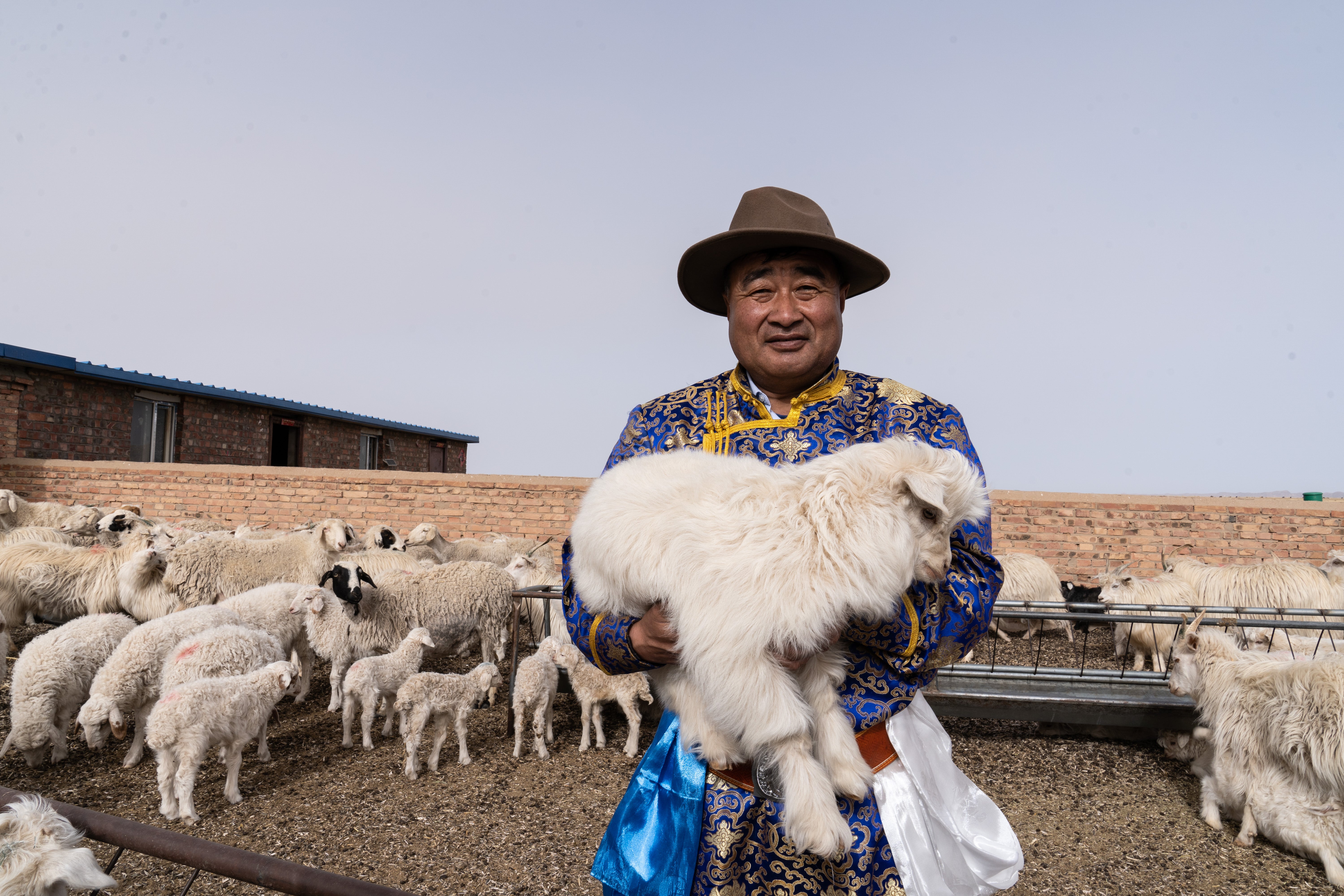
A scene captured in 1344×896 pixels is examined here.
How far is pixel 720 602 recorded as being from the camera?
5.00 feet

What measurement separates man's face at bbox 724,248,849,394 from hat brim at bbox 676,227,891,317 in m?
0.05

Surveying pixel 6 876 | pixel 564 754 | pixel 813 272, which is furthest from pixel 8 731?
pixel 813 272

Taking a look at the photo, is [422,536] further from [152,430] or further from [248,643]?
[152,430]

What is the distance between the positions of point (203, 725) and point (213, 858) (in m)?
3.68

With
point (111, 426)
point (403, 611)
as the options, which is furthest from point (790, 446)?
point (111, 426)

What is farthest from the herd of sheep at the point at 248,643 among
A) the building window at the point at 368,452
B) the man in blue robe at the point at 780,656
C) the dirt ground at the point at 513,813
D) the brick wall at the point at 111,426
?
the building window at the point at 368,452

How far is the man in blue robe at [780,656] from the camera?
1.63m

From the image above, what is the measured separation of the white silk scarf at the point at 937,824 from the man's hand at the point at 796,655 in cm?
32

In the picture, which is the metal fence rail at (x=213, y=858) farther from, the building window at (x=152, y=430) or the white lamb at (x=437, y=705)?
the building window at (x=152, y=430)

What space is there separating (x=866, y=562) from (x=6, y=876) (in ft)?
7.99

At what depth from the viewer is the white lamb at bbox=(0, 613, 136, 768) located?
17.6 ft

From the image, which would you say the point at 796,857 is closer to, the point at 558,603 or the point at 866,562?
the point at 866,562

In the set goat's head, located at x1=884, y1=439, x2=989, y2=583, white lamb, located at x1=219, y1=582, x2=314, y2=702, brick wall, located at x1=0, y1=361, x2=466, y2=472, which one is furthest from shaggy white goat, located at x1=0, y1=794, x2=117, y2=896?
brick wall, located at x1=0, y1=361, x2=466, y2=472

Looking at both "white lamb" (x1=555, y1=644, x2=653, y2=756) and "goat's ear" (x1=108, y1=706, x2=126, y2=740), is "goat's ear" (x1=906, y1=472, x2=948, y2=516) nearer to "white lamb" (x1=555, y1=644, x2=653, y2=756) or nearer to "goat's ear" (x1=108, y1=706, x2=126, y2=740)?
"white lamb" (x1=555, y1=644, x2=653, y2=756)
